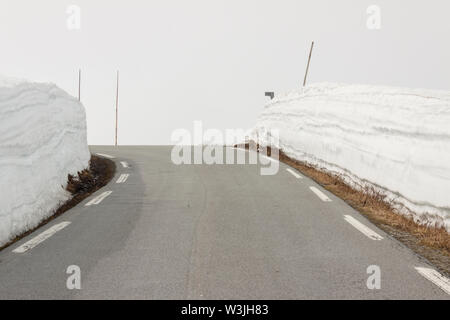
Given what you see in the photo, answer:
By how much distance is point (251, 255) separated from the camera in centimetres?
532

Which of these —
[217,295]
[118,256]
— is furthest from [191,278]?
[118,256]

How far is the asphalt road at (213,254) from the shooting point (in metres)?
4.25

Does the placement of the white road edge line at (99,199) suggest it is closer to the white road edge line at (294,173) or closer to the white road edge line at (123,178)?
the white road edge line at (123,178)

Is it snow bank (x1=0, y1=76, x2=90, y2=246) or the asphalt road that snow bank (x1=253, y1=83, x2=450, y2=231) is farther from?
snow bank (x1=0, y1=76, x2=90, y2=246)

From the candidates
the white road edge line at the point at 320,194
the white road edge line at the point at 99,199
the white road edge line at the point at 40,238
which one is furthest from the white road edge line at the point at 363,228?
the white road edge line at the point at 99,199

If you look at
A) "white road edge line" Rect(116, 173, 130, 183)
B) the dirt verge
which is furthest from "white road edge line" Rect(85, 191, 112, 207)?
"white road edge line" Rect(116, 173, 130, 183)

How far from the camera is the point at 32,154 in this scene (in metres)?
8.40

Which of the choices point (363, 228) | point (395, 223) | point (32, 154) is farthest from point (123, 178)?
point (395, 223)
